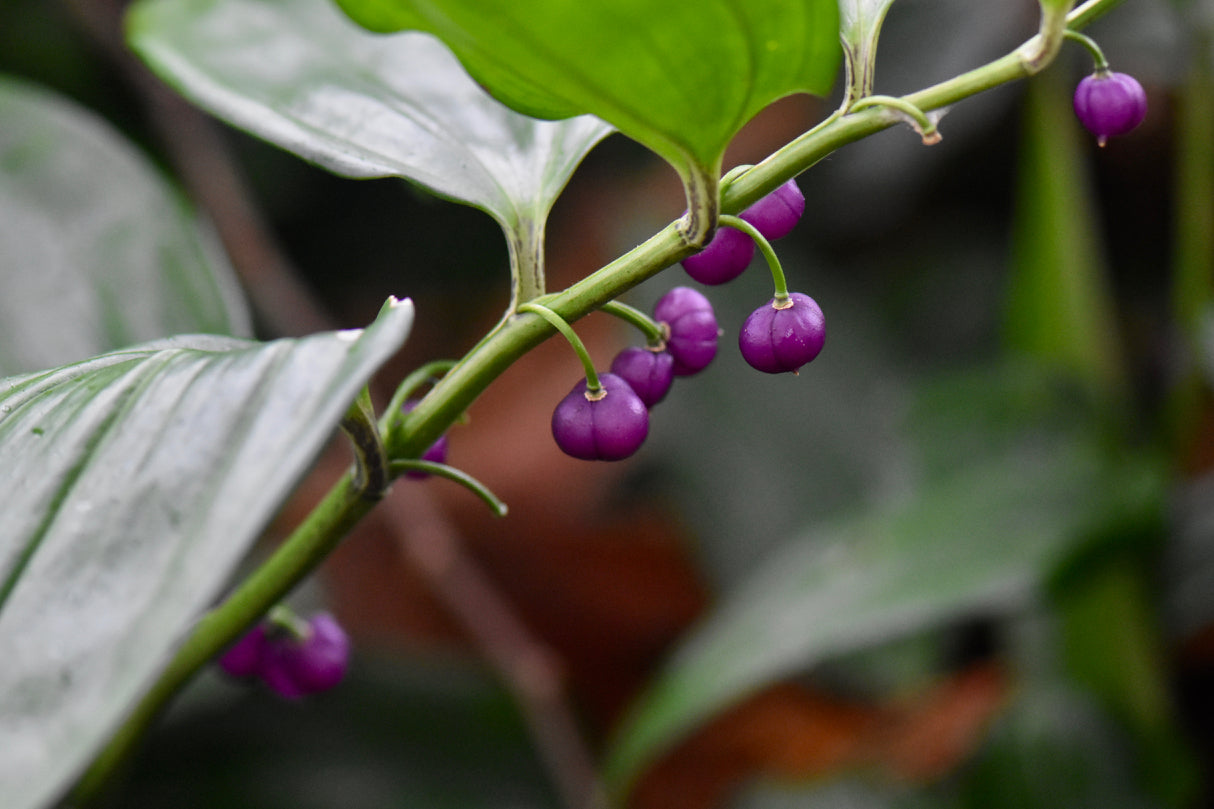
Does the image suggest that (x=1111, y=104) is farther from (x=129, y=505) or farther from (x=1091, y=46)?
(x=129, y=505)

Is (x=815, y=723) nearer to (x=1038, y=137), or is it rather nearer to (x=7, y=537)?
(x=1038, y=137)

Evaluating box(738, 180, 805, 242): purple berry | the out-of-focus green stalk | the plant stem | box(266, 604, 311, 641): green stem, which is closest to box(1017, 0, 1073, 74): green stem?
box(738, 180, 805, 242): purple berry

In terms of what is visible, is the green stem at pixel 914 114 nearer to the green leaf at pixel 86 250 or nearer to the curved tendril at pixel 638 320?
the curved tendril at pixel 638 320

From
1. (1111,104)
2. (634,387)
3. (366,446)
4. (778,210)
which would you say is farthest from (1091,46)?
(366,446)

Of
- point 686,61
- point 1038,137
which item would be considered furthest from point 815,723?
point 686,61

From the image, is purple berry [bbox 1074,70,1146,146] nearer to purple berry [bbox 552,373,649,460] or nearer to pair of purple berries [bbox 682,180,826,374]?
pair of purple berries [bbox 682,180,826,374]

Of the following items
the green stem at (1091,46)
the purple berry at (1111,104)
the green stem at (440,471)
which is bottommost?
the green stem at (440,471)

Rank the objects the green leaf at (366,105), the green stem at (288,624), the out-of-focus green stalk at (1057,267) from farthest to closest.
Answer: the out-of-focus green stalk at (1057,267) < the green stem at (288,624) < the green leaf at (366,105)

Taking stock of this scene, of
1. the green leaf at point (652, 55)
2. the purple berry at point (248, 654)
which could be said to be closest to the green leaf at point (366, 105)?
the green leaf at point (652, 55)
